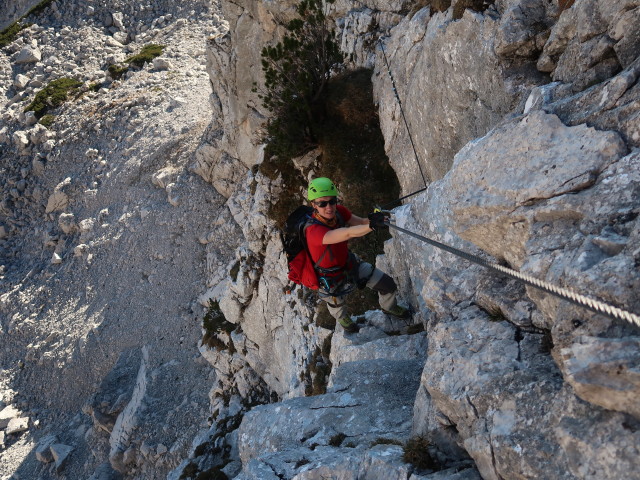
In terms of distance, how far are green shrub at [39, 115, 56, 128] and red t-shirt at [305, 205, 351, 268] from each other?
36.1 meters

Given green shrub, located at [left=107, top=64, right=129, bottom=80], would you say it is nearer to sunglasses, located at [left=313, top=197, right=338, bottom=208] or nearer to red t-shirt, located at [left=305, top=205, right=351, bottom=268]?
red t-shirt, located at [left=305, top=205, right=351, bottom=268]

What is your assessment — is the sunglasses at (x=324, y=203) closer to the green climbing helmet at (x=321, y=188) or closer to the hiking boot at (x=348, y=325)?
the green climbing helmet at (x=321, y=188)

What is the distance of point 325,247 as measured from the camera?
870 centimetres

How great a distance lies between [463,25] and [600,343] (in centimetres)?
788

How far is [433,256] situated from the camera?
8.20 metres

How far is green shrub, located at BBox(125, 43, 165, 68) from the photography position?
38969mm

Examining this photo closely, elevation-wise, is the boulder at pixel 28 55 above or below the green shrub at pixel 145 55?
above

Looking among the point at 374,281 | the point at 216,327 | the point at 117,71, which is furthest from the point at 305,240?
the point at 117,71

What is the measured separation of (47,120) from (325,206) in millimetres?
36870

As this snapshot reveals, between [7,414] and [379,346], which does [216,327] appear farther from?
[7,414]

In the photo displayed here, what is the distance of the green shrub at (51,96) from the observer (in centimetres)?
3755

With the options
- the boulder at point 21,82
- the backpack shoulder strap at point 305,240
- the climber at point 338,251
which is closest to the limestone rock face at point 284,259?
the climber at point 338,251

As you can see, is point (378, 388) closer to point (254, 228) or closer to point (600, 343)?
point (600, 343)

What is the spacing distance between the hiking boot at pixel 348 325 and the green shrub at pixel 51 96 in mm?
36707
